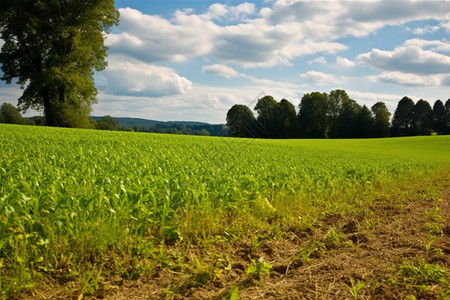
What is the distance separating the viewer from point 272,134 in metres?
75.5

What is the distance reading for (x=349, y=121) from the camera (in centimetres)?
8281

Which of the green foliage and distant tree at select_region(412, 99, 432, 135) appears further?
distant tree at select_region(412, 99, 432, 135)

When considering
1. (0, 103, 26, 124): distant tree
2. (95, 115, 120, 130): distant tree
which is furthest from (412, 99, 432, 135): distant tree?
(0, 103, 26, 124): distant tree

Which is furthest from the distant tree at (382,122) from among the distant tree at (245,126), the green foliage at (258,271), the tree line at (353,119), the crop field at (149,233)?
the green foliage at (258,271)

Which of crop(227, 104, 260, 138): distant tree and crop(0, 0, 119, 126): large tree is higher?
crop(0, 0, 119, 126): large tree

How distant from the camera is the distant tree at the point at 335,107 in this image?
279 ft

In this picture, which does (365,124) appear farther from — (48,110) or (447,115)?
(48,110)

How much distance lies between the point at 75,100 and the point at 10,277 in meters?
43.6

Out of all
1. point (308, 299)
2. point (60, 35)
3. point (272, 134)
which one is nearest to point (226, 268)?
point (308, 299)

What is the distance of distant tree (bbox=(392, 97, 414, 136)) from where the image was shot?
8481 cm

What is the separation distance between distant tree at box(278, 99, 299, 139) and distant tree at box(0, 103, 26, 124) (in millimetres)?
92339

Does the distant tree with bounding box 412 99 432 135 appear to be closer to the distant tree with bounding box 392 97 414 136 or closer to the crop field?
the distant tree with bounding box 392 97 414 136

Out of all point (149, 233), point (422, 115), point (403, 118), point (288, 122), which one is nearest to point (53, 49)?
point (149, 233)

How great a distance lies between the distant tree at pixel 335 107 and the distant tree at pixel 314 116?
2748mm
